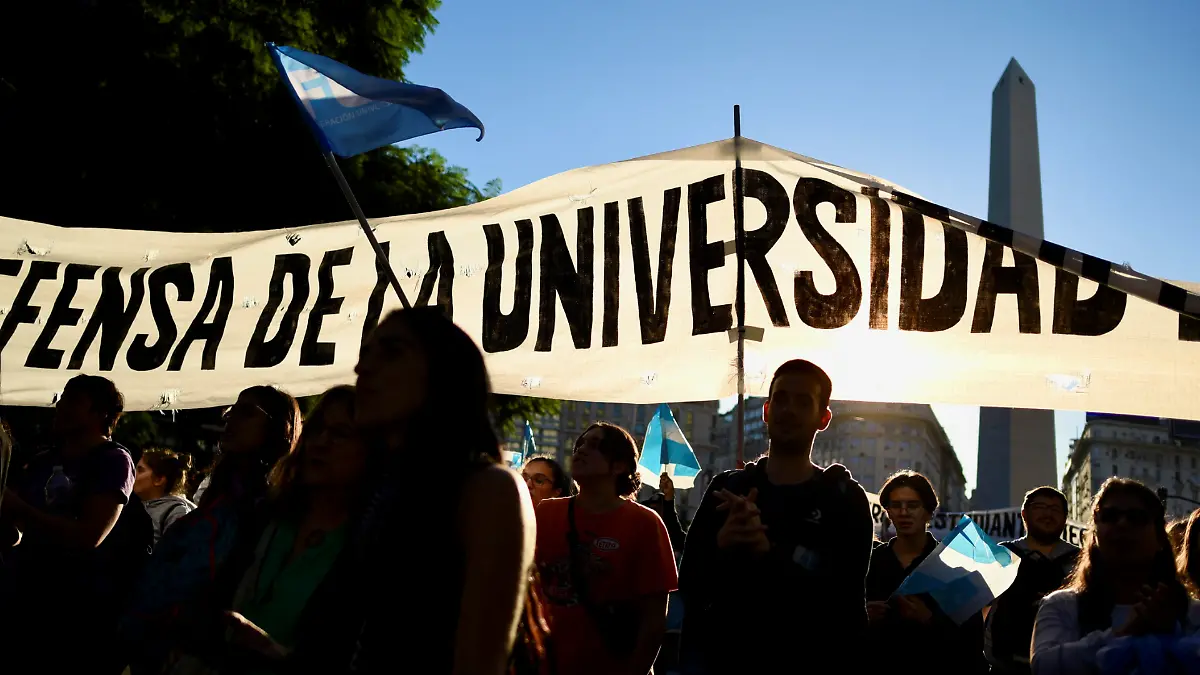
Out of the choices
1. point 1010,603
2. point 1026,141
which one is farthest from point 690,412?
point 1010,603

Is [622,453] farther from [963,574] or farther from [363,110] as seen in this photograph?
[363,110]

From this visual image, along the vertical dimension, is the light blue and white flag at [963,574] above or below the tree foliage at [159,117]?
below

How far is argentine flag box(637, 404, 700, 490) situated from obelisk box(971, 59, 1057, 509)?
19.4 meters

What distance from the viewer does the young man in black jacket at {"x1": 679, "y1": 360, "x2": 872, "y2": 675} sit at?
262 centimetres

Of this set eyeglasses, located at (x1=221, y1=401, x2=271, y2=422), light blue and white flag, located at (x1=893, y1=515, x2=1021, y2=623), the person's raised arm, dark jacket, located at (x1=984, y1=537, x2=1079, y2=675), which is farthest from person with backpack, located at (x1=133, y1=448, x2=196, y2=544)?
the person's raised arm

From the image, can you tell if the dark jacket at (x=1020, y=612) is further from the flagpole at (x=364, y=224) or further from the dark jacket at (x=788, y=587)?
the flagpole at (x=364, y=224)

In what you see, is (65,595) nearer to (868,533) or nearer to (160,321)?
(160,321)

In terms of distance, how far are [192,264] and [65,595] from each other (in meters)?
1.96

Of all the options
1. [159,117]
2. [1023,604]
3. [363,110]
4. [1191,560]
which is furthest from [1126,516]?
[159,117]

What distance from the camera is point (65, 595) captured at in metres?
3.74

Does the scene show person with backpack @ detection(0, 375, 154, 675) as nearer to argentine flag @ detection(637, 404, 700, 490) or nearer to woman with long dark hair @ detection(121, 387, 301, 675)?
woman with long dark hair @ detection(121, 387, 301, 675)

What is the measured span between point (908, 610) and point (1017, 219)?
85.9ft

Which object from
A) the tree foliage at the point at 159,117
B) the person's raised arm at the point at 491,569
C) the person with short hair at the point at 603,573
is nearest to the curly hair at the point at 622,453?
the person with short hair at the point at 603,573

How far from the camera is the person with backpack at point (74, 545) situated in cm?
363
